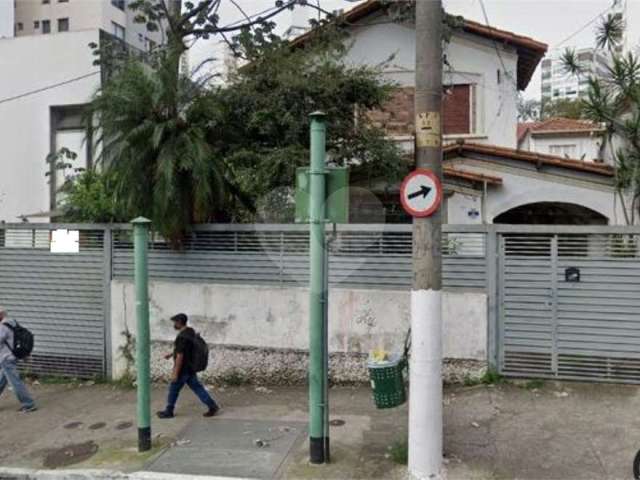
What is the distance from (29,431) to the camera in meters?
7.11

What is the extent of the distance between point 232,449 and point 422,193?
3.31m

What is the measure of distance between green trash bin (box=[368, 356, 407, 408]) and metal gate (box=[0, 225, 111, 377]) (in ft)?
16.6

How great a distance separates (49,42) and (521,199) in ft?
54.7

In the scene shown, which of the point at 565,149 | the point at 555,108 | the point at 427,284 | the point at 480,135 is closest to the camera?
the point at 427,284

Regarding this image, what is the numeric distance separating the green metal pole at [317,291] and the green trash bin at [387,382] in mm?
497

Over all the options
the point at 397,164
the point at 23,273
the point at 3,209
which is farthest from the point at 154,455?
the point at 3,209

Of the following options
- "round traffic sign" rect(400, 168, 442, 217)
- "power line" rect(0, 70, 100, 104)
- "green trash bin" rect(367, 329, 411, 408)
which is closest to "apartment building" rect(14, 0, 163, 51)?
"power line" rect(0, 70, 100, 104)

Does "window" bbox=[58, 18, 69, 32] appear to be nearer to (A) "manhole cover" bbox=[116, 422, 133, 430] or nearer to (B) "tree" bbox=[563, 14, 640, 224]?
(B) "tree" bbox=[563, 14, 640, 224]

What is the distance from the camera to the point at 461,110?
48.2 feet

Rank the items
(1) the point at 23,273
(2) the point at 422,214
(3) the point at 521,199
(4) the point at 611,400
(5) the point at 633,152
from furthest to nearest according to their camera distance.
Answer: (3) the point at 521,199
(5) the point at 633,152
(1) the point at 23,273
(4) the point at 611,400
(2) the point at 422,214

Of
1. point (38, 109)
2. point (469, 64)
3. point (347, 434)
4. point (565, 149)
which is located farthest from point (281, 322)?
point (565, 149)

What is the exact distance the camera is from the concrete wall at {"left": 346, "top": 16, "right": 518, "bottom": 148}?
14.6m

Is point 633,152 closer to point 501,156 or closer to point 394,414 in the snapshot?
point 501,156

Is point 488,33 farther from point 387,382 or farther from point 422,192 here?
point 387,382
